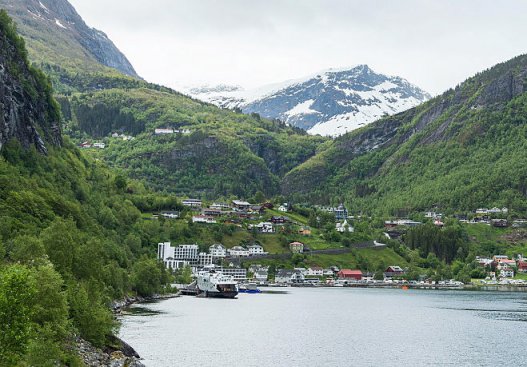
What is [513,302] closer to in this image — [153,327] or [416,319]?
[416,319]

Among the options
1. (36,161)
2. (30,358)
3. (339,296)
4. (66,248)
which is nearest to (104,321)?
(66,248)

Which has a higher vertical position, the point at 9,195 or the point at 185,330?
the point at 9,195

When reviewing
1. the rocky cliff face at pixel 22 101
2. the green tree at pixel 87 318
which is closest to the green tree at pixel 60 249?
the green tree at pixel 87 318

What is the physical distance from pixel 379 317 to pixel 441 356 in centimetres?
4474

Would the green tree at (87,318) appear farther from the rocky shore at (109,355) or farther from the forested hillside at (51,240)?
the rocky shore at (109,355)

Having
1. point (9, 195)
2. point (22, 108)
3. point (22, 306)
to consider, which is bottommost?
point (22, 306)

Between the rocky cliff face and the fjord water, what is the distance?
4081cm

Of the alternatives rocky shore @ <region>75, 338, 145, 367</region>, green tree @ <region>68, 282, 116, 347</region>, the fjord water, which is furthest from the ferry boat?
green tree @ <region>68, 282, 116, 347</region>

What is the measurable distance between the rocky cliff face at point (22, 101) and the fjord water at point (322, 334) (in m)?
40.8

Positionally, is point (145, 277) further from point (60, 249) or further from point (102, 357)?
point (102, 357)

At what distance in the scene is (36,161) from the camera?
145 m

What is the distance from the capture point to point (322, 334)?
10631cm

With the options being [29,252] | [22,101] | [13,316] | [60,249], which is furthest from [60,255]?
[22,101]

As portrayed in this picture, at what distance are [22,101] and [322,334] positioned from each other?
81.3m
